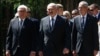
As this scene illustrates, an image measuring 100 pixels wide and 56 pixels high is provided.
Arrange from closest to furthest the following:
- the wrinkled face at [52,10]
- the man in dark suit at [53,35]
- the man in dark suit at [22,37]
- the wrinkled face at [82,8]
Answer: the wrinkled face at [52,10] → the man in dark suit at [53,35] → the wrinkled face at [82,8] → the man in dark suit at [22,37]

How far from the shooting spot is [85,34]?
1135 centimetres

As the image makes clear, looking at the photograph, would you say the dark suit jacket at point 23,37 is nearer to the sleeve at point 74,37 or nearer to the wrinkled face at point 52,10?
the wrinkled face at point 52,10

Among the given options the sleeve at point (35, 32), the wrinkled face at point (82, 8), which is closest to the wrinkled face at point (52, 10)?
the sleeve at point (35, 32)

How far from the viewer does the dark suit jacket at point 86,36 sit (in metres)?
11.3

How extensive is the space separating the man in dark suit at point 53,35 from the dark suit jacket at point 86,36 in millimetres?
351

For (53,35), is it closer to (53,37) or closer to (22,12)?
(53,37)

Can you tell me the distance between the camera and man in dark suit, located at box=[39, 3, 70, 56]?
36.7 feet

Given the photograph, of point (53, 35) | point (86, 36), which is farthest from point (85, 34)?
point (53, 35)

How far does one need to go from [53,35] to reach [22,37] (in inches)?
31.9

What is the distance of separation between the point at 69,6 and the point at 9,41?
1004cm

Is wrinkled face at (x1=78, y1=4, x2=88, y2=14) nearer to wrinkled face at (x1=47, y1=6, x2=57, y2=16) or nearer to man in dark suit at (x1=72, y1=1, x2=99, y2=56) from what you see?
man in dark suit at (x1=72, y1=1, x2=99, y2=56)

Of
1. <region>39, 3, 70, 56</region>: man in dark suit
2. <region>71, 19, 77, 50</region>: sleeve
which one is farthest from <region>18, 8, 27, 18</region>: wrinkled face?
<region>71, 19, 77, 50</region>: sleeve

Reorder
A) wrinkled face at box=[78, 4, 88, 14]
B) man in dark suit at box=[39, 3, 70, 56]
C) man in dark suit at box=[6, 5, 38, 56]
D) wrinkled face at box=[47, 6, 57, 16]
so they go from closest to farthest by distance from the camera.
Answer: wrinkled face at box=[47, 6, 57, 16] < man in dark suit at box=[39, 3, 70, 56] < wrinkled face at box=[78, 4, 88, 14] < man in dark suit at box=[6, 5, 38, 56]

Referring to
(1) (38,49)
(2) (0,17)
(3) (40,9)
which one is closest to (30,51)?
(1) (38,49)
